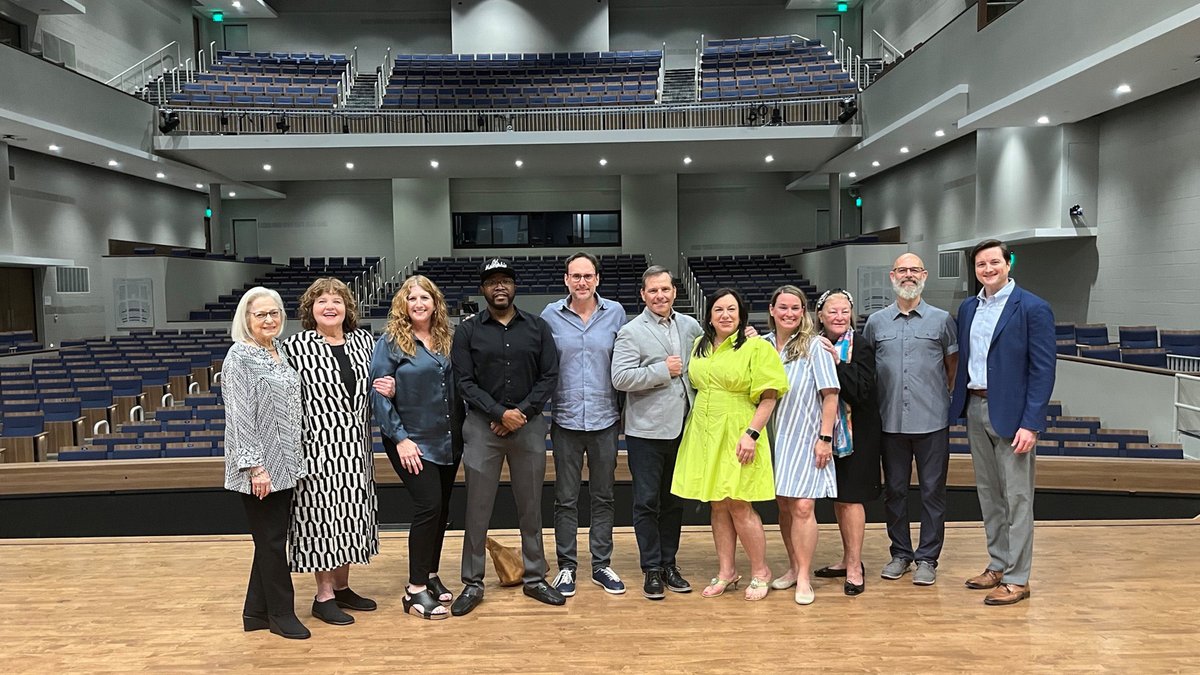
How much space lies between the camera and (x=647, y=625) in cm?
304

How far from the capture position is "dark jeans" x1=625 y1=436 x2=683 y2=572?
10.9ft

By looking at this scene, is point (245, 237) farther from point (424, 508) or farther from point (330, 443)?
point (424, 508)

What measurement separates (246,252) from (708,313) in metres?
21.8

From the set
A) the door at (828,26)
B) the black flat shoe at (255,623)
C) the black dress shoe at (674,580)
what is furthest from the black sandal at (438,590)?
the door at (828,26)

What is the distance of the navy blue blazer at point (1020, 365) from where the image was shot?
313cm

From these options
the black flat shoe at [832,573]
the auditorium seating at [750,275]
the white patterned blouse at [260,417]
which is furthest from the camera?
the auditorium seating at [750,275]

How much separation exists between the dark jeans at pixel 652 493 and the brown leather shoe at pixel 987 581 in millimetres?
1347

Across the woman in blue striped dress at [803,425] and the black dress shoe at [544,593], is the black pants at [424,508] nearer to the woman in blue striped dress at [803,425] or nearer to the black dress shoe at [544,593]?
the black dress shoe at [544,593]

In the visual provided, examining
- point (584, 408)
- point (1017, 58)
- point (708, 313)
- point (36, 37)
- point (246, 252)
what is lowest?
point (584, 408)

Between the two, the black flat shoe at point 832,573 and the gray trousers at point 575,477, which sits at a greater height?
the gray trousers at point 575,477

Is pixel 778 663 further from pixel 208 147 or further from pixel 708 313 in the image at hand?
pixel 208 147

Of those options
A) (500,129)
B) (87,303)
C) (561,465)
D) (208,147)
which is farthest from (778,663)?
(87,303)

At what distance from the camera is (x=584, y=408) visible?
334 centimetres

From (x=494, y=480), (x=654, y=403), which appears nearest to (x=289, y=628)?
(x=494, y=480)
